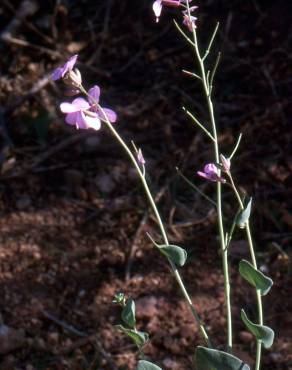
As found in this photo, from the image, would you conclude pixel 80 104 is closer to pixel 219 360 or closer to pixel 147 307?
pixel 219 360

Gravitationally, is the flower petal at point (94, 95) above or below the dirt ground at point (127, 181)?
above

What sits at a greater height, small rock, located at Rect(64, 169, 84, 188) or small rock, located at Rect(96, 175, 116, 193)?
small rock, located at Rect(64, 169, 84, 188)

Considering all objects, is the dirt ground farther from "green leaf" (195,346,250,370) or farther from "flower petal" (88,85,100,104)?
"flower petal" (88,85,100,104)

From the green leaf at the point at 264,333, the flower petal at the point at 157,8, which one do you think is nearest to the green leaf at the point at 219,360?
the green leaf at the point at 264,333

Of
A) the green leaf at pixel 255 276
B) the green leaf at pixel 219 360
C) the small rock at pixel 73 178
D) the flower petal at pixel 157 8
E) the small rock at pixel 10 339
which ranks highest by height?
the flower petal at pixel 157 8

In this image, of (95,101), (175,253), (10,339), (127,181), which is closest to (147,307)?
(10,339)

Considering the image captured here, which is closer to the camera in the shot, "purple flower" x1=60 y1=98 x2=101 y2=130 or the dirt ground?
"purple flower" x1=60 y1=98 x2=101 y2=130

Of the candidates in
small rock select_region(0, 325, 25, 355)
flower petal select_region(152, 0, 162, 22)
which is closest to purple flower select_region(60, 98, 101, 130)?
flower petal select_region(152, 0, 162, 22)

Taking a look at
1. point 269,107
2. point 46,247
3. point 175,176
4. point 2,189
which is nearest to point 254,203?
point 175,176

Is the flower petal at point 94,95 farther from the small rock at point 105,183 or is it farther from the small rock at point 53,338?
the small rock at point 105,183
